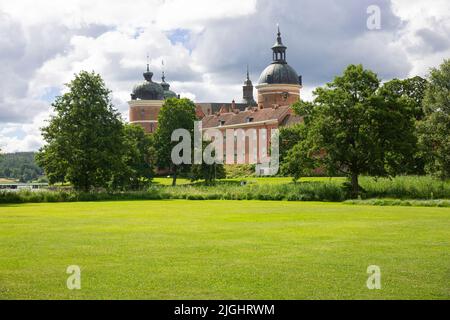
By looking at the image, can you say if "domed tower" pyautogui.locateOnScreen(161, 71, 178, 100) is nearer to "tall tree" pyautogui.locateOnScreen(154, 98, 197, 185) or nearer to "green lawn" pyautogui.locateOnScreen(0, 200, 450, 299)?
"tall tree" pyautogui.locateOnScreen(154, 98, 197, 185)

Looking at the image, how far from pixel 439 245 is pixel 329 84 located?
31.5 metres

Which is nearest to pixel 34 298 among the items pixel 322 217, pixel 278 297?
pixel 278 297

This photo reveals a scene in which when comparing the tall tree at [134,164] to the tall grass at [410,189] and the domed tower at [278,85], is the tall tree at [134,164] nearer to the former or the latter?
the tall grass at [410,189]

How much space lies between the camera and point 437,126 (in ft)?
171

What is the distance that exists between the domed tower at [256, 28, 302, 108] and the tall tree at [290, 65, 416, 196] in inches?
2740

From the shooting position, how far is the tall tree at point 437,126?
51.0 m

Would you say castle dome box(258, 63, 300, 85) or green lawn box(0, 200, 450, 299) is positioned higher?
castle dome box(258, 63, 300, 85)

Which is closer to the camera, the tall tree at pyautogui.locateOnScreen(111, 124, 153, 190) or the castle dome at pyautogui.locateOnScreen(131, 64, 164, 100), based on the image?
the tall tree at pyautogui.locateOnScreen(111, 124, 153, 190)

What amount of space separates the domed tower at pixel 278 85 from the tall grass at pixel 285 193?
6779 centimetres

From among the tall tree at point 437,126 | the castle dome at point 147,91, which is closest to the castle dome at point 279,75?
the castle dome at point 147,91

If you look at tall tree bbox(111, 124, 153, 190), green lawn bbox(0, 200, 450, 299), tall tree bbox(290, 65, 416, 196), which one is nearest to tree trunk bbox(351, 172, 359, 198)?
tall tree bbox(290, 65, 416, 196)

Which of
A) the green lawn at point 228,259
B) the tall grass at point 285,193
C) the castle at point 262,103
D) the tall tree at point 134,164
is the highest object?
the castle at point 262,103

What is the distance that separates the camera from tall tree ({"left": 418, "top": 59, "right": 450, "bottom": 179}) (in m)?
51.0

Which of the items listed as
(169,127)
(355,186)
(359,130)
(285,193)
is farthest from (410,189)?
(169,127)
